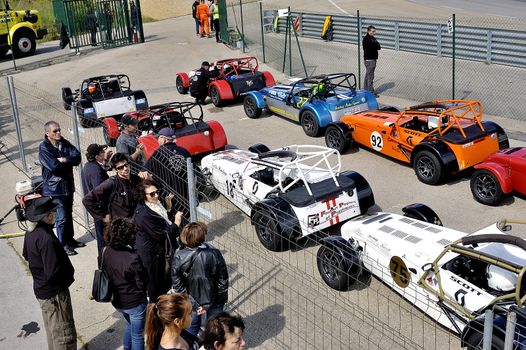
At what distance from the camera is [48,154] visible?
8.05m

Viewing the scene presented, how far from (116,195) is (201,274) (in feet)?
6.78

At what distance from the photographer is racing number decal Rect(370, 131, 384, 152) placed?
37.1ft

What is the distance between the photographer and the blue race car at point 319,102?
41.7ft

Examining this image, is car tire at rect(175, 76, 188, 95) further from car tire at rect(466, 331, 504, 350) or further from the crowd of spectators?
car tire at rect(466, 331, 504, 350)

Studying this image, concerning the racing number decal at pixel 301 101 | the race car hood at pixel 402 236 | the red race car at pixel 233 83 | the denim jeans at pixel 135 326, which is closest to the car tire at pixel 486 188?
the race car hood at pixel 402 236

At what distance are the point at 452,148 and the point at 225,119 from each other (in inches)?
261

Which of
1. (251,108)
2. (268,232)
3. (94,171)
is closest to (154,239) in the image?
(94,171)

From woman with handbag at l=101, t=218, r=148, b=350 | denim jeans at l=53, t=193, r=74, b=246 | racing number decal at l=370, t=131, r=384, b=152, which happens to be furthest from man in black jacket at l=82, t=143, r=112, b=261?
racing number decal at l=370, t=131, r=384, b=152

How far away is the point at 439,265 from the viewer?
631cm

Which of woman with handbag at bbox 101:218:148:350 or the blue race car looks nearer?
woman with handbag at bbox 101:218:148:350

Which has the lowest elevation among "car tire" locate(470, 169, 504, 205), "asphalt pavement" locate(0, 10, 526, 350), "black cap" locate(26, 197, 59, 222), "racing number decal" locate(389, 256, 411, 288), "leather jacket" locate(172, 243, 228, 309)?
"asphalt pavement" locate(0, 10, 526, 350)

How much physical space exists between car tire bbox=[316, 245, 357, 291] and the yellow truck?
22413 mm

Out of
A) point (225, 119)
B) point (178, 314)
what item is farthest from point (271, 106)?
point (178, 314)

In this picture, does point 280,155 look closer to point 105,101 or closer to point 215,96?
point 105,101
